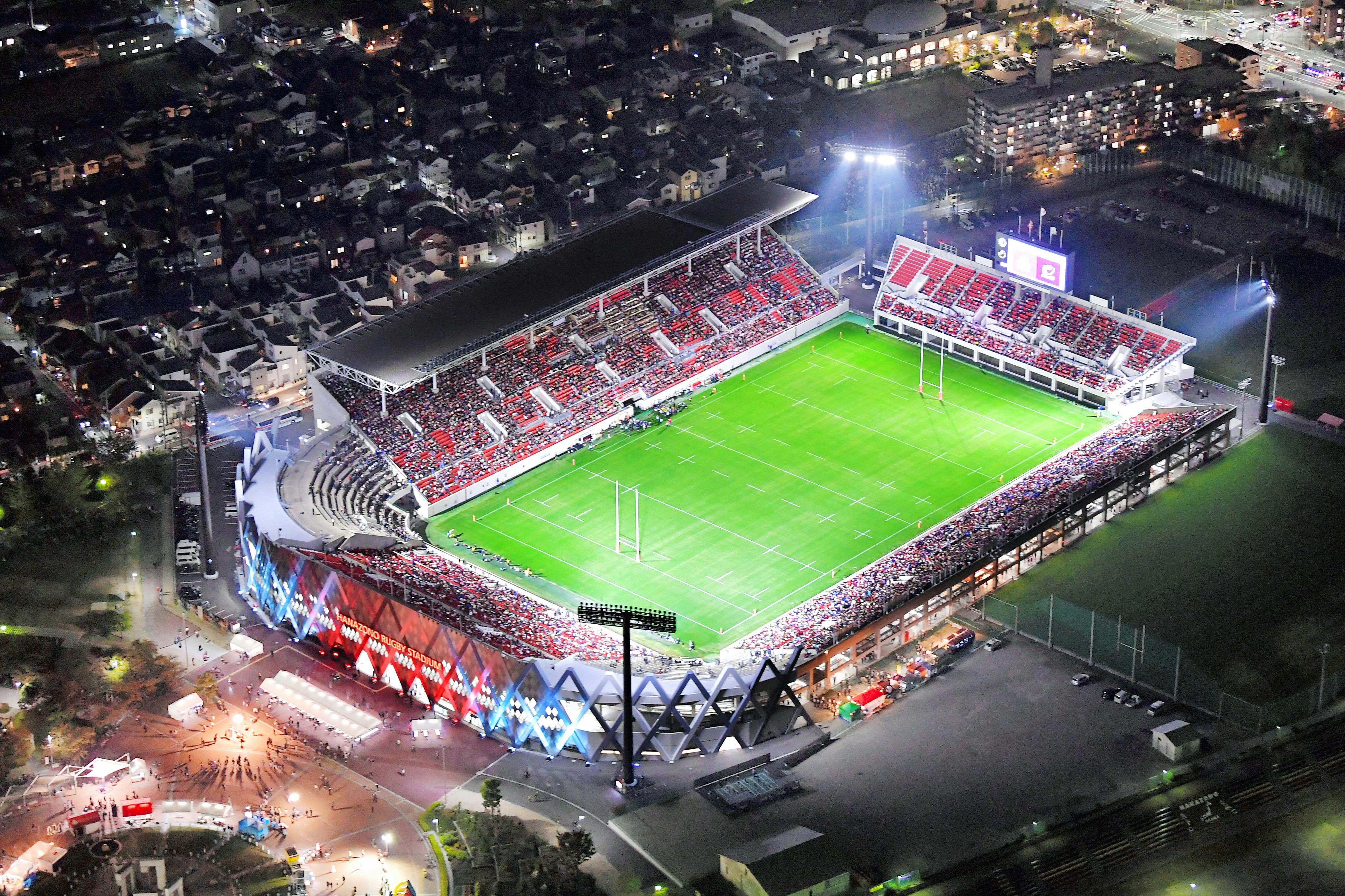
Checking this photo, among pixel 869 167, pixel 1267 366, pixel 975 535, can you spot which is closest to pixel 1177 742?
pixel 975 535

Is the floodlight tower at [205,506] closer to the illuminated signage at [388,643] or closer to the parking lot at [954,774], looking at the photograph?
the illuminated signage at [388,643]

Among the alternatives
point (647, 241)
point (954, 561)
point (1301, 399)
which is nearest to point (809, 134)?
point (647, 241)

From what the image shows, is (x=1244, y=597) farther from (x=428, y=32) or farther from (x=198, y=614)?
(x=428, y=32)

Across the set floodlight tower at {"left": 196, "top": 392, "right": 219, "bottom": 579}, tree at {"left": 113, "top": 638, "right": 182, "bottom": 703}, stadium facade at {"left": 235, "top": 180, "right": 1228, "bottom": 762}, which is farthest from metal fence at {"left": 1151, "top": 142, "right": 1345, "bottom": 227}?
tree at {"left": 113, "top": 638, "right": 182, "bottom": 703}

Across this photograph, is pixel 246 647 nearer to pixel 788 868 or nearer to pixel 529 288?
pixel 529 288

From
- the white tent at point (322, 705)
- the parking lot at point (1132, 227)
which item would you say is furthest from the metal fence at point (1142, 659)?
the parking lot at point (1132, 227)

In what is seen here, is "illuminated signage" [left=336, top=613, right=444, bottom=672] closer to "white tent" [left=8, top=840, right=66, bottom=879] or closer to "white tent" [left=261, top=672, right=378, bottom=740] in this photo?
"white tent" [left=261, top=672, right=378, bottom=740]

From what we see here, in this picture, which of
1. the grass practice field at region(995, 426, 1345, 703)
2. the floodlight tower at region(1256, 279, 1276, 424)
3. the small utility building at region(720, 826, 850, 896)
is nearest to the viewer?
the small utility building at region(720, 826, 850, 896)
